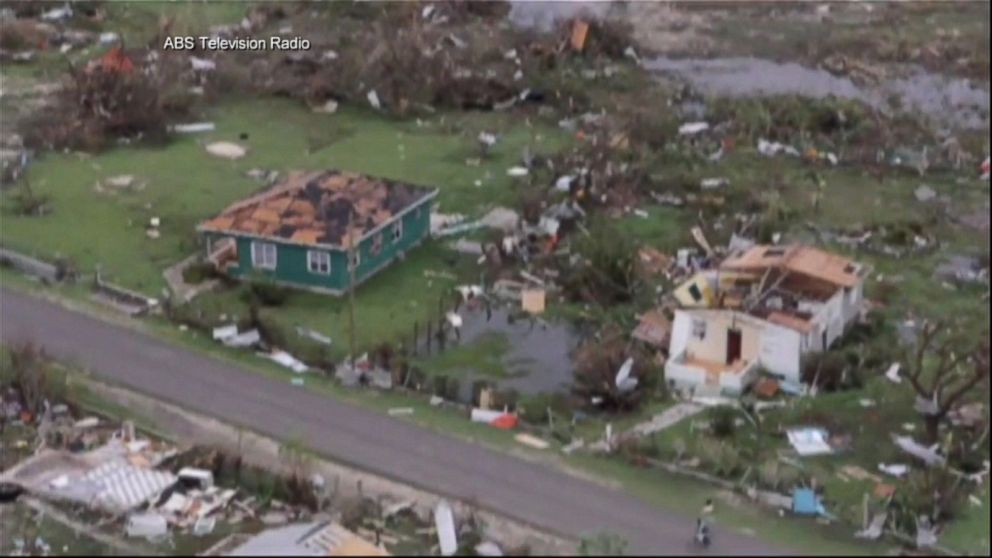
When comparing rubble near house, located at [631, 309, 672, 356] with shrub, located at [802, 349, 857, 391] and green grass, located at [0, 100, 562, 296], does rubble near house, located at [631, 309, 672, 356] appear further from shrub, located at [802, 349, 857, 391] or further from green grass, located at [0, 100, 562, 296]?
green grass, located at [0, 100, 562, 296]

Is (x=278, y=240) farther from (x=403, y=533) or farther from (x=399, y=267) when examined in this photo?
(x=403, y=533)

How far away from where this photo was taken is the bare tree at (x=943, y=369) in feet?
45.6

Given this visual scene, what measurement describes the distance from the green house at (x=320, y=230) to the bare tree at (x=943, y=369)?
5.20 meters

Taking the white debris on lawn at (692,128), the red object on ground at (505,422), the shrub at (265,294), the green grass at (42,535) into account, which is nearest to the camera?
the green grass at (42,535)

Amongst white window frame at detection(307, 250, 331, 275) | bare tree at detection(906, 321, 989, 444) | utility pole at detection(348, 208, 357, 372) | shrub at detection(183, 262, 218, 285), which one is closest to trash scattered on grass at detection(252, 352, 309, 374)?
utility pole at detection(348, 208, 357, 372)

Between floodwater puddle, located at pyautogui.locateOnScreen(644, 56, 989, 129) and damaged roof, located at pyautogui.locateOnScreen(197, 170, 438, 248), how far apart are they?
693 cm

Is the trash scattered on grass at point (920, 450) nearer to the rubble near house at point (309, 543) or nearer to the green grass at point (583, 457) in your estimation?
the green grass at point (583, 457)

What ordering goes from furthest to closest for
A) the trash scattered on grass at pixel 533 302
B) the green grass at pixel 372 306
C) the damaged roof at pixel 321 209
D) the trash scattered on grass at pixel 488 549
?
the damaged roof at pixel 321 209 → the trash scattered on grass at pixel 533 302 → the green grass at pixel 372 306 → the trash scattered on grass at pixel 488 549

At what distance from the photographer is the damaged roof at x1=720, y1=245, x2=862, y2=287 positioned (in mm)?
15727

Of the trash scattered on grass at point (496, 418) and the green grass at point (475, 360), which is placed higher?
the trash scattered on grass at point (496, 418)

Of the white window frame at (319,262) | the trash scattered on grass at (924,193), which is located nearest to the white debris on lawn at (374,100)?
the white window frame at (319,262)

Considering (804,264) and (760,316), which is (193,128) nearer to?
(804,264)

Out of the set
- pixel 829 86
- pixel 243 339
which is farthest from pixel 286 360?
pixel 829 86

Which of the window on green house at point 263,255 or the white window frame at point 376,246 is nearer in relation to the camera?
the window on green house at point 263,255
